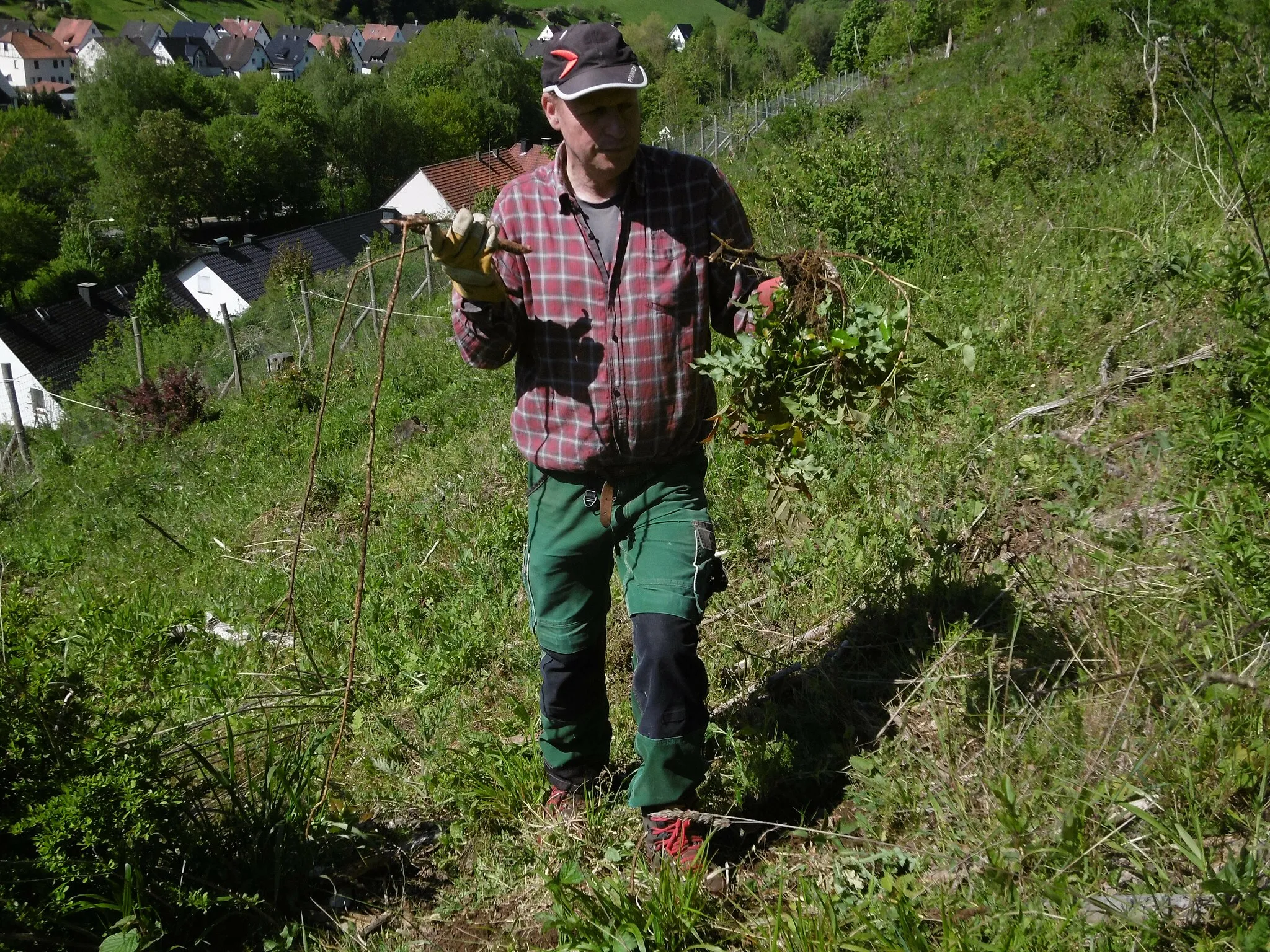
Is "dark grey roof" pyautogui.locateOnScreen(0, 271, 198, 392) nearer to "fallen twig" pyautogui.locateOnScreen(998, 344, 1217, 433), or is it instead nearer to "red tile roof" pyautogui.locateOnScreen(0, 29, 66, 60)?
"fallen twig" pyautogui.locateOnScreen(998, 344, 1217, 433)

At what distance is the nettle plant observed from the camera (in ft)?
8.03

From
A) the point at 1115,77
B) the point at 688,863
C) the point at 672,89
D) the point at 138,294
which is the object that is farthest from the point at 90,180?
the point at 688,863

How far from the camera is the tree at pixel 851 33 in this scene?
2585cm

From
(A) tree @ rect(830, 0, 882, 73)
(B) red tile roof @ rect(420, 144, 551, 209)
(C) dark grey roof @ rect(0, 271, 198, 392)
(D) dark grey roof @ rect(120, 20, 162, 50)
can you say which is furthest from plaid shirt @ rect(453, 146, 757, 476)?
(D) dark grey roof @ rect(120, 20, 162, 50)

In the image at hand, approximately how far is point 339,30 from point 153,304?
8389cm

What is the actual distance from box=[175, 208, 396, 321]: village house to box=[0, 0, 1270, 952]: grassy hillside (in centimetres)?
3608

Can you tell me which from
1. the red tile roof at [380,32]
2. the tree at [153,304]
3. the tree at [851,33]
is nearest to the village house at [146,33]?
the red tile roof at [380,32]

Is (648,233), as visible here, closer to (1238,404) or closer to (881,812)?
(881,812)

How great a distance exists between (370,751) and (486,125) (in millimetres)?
68367

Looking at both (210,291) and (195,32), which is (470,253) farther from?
(195,32)

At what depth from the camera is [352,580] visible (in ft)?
16.5

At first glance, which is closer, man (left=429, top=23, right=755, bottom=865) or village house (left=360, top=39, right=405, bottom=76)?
man (left=429, top=23, right=755, bottom=865)

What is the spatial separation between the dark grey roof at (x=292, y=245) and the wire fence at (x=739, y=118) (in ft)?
71.8

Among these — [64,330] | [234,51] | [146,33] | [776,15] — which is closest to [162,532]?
[64,330]
